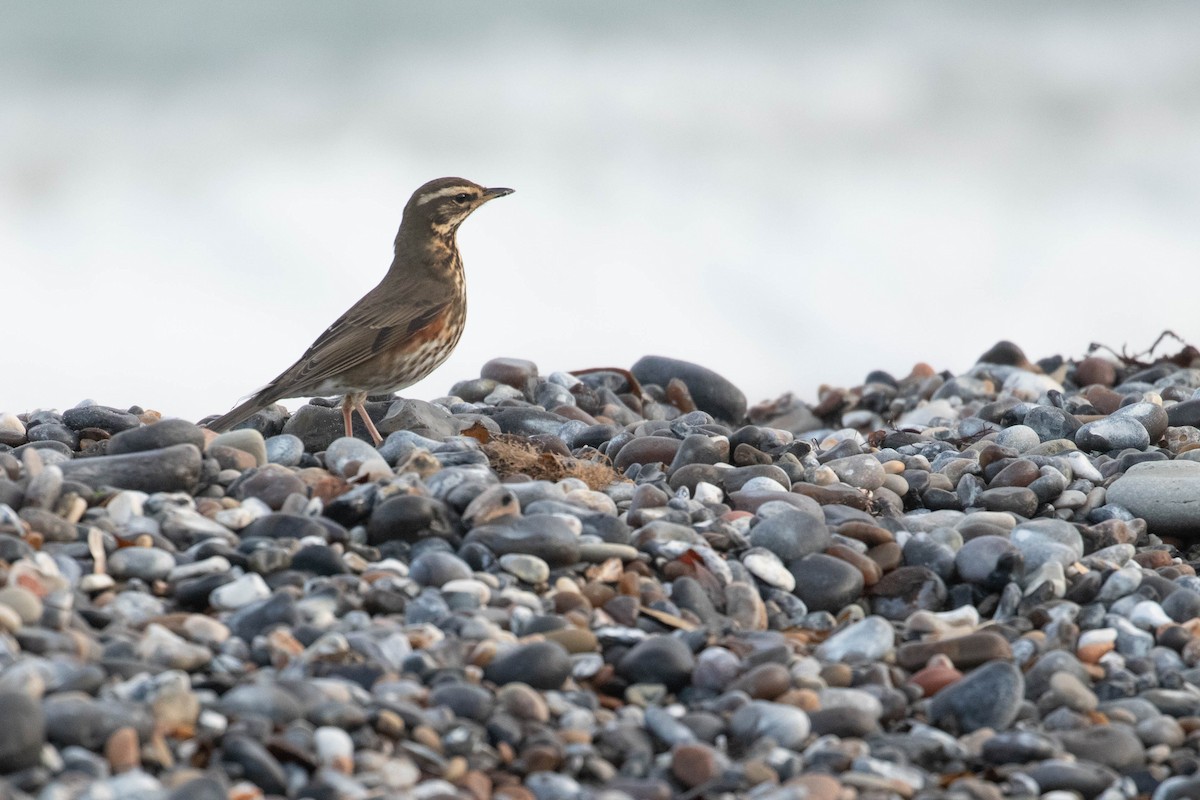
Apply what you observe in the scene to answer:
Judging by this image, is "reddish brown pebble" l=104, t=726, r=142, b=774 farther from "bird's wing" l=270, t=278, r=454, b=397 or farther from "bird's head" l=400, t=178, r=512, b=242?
"bird's head" l=400, t=178, r=512, b=242

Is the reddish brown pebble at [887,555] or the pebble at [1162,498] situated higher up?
the pebble at [1162,498]

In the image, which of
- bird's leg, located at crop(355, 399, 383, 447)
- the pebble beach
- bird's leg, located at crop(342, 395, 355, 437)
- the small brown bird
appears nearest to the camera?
the pebble beach

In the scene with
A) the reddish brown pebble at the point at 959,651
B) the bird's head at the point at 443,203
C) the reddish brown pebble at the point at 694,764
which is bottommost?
the reddish brown pebble at the point at 694,764

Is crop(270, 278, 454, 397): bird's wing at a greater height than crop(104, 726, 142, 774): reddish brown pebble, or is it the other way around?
crop(270, 278, 454, 397): bird's wing

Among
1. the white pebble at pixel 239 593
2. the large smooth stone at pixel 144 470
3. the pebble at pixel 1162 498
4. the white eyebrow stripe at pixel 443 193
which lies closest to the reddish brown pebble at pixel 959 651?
the pebble at pixel 1162 498

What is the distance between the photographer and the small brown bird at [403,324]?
8.84 m

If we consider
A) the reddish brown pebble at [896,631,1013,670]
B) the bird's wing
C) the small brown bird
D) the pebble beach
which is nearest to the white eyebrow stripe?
the small brown bird

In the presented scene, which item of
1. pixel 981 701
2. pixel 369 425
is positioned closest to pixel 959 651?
pixel 981 701

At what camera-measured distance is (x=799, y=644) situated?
218 inches

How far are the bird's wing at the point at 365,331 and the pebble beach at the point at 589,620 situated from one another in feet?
3.81

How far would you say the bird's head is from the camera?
9.99 metres

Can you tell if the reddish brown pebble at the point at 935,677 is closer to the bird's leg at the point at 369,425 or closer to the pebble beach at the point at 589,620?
the pebble beach at the point at 589,620

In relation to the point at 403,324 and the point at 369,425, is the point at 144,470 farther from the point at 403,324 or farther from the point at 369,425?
the point at 403,324

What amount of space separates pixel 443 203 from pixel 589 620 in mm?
5169
